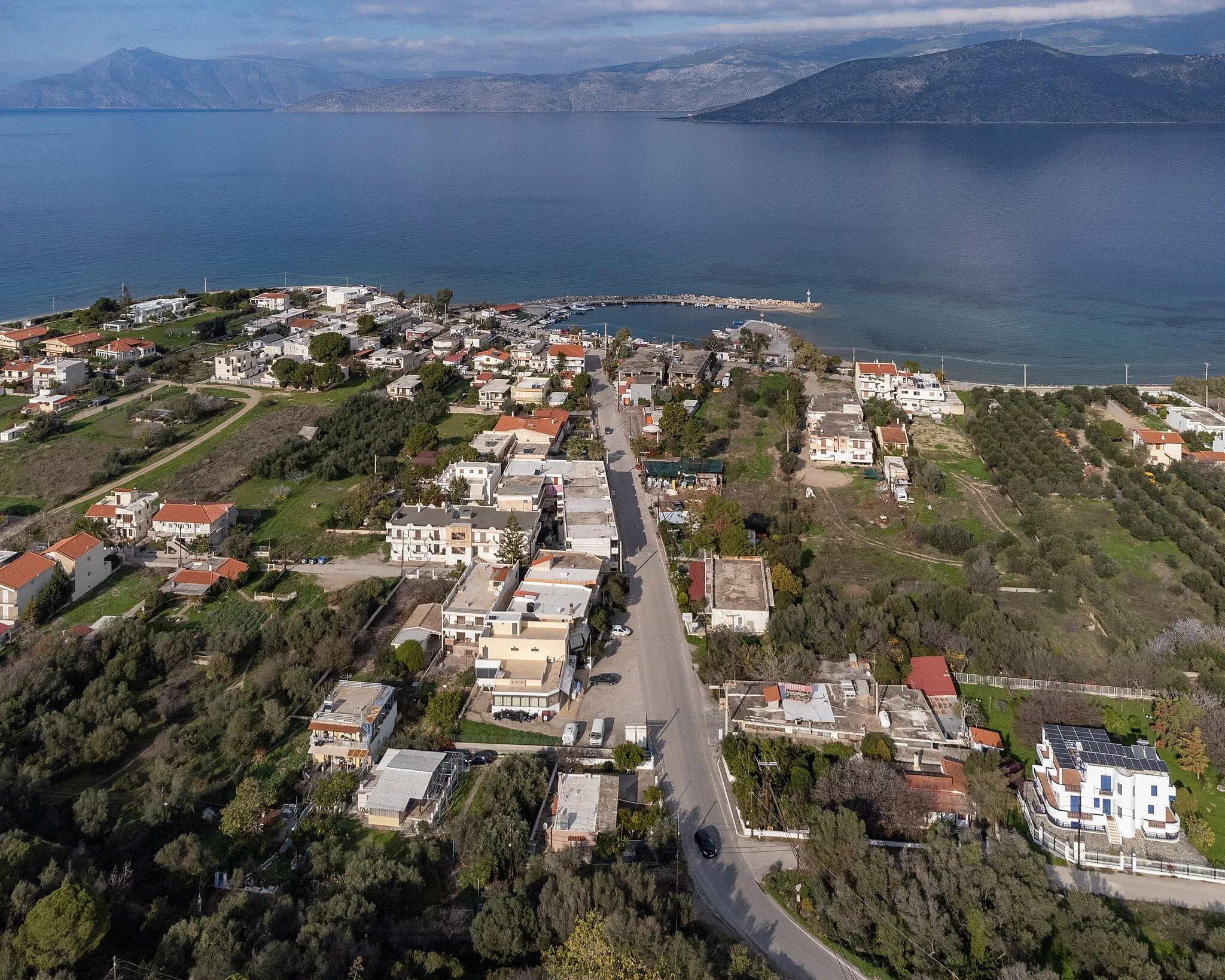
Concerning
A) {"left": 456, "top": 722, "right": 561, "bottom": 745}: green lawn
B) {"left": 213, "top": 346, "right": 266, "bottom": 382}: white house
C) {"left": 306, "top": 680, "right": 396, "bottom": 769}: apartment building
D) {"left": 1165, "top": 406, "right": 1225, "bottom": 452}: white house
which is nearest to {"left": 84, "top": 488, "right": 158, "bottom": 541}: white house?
{"left": 306, "top": 680, "right": 396, "bottom": 769}: apartment building

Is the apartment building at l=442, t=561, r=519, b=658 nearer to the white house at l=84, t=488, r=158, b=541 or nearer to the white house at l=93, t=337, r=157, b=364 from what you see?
the white house at l=84, t=488, r=158, b=541

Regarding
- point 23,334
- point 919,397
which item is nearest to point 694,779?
point 919,397

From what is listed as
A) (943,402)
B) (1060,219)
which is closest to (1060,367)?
(943,402)

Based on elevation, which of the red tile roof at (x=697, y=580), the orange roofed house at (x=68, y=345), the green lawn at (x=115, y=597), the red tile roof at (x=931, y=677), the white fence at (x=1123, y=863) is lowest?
the white fence at (x=1123, y=863)

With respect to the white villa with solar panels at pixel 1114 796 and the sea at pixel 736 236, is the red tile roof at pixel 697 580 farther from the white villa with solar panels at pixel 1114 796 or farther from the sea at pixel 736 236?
the sea at pixel 736 236

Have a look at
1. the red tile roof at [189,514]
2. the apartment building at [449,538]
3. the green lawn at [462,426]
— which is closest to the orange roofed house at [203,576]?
the red tile roof at [189,514]

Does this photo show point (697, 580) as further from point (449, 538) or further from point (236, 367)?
point (236, 367)
